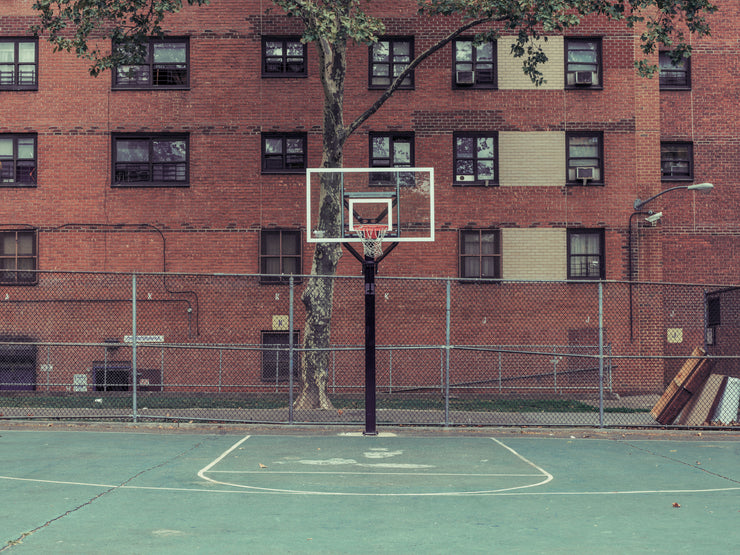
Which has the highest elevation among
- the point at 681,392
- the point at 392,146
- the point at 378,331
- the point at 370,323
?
the point at 392,146

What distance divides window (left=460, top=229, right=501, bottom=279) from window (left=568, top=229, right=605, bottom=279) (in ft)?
7.62

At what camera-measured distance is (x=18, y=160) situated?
1029 inches

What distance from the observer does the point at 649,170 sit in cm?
2672

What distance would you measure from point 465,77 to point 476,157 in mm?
2501

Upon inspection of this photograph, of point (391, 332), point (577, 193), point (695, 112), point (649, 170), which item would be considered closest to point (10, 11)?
point (391, 332)

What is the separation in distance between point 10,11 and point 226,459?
20.1 m

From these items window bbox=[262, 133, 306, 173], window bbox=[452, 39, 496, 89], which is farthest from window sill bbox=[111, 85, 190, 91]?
window bbox=[452, 39, 496, 89]

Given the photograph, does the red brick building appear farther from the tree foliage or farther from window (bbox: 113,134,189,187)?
the tree foliage

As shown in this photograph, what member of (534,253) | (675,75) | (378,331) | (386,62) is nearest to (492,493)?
(378,331)

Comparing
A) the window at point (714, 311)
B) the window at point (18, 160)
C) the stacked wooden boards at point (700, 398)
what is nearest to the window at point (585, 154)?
the window at point (714, 311)

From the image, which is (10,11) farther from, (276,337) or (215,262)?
(276,337)

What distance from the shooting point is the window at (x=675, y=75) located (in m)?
29.2

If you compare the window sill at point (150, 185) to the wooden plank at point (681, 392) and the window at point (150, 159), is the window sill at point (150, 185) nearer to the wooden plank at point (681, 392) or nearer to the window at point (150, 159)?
the window at point (150, 159)

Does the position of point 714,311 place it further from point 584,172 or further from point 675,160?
point 675,160
